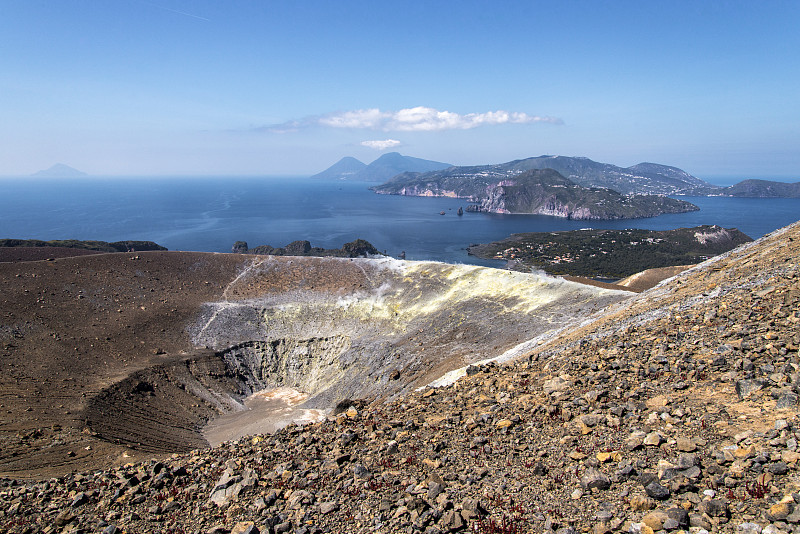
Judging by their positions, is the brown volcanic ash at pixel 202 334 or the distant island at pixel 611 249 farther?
the distant island at pixel 611 249

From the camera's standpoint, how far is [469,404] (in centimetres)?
1473

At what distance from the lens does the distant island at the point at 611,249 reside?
441ft

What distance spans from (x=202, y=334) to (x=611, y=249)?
15192cm

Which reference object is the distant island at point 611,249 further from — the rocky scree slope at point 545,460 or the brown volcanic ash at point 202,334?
the rocky scree slope at point 545,460

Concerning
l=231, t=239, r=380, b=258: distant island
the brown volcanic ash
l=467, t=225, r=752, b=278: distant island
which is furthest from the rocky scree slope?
l=231, t=239, r=380, b=258: distant island

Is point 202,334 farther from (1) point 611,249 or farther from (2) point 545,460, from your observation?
(1) point 611,249

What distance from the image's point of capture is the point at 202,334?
144ft

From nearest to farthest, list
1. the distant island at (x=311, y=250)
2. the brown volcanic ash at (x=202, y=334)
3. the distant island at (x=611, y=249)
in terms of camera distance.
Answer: the brown volcanic ash at (x=202, y=334) < the distant island at (x=611, y=249) < the distant island at (x=311, y=250)

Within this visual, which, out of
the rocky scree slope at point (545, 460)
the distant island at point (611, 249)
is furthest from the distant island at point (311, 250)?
the rocky scree slope at point (545, 460)

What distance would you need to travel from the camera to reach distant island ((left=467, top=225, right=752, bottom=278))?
13450cm

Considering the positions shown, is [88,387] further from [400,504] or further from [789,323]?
[789,323]

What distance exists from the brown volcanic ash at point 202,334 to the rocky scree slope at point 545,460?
1044 centimetres

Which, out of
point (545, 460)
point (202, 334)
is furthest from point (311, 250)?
point (545, 460)

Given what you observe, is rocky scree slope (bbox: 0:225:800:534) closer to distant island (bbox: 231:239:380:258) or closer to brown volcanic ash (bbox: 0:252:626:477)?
brown volcanic ash (bbox: 0:252:626:477)
